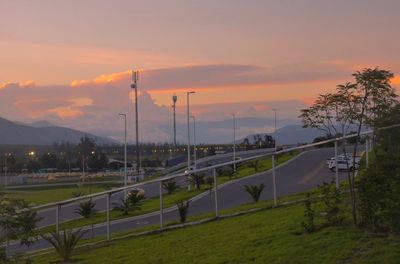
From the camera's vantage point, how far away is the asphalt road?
2227cm

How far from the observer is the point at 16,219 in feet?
27.0

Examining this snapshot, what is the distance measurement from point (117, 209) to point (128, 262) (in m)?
20.2

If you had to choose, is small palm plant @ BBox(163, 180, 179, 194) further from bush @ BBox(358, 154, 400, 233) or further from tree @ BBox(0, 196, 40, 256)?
tree @ BBox(0, 196, 40, 256)

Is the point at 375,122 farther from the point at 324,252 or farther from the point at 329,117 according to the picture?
the point at 324,252

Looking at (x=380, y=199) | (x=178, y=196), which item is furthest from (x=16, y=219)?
(x=178, y=196)

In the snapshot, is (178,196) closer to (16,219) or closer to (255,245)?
(255,245)

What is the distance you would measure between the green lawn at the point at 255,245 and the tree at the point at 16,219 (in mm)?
2537

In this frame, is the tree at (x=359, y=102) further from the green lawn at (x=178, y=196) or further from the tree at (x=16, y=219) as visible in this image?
the green lawn at (x=178, y=196)

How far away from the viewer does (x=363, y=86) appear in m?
9.70

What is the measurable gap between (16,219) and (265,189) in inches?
680

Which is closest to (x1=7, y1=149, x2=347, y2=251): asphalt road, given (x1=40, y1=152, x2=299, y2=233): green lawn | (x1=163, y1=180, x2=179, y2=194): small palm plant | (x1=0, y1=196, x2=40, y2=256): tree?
(x1=40, y1=152, x2=299, y2=233): green lawn

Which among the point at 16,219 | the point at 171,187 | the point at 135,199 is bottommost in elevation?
the point at 135,199

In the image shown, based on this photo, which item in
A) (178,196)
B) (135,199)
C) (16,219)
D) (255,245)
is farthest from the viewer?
(135,199)

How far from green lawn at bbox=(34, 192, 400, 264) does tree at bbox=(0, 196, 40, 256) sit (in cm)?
254
